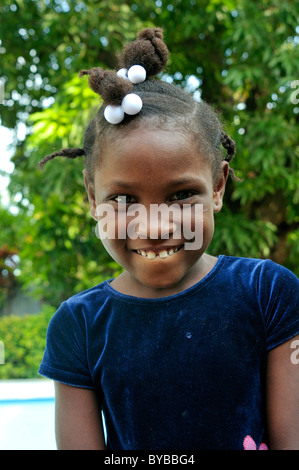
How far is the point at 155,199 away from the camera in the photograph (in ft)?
3.78

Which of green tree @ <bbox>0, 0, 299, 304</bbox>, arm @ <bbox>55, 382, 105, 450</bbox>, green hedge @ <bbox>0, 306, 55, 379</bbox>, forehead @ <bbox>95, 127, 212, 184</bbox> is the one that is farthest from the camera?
green hedge @ <bbox>0, 306, 55, 379</bbox>

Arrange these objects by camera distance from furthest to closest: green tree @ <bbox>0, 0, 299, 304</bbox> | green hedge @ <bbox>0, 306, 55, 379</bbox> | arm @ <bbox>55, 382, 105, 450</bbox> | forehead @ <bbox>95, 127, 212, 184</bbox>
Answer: green hedge @ <bbox>0, 306, 55, 379</bbox> → green tree @ <bbox>0, 0, 299, 304</bbox> → arm @ <bbox>55, 382, 105, 450</bbox> → forehead @ <bbox>95, 127, 212, 184</bbox>

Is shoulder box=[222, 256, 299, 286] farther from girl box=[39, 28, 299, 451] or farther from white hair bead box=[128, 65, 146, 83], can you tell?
white hair bead box=[128, 65, 146, 83]

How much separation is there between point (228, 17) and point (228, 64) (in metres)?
0.67

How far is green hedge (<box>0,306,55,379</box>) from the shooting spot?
654 centimetres

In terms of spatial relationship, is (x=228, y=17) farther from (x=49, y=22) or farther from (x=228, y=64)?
(x=49, y=22)

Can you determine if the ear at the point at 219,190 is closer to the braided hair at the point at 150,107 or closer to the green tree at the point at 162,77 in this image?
the braided hair at the point at 150,107

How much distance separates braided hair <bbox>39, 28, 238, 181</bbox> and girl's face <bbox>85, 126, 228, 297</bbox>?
40mm

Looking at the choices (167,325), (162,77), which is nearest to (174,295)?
(167,325)

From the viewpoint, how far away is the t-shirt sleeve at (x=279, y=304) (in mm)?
1199

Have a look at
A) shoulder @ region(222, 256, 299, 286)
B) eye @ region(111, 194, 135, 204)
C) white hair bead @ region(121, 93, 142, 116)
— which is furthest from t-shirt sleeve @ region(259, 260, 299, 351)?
white hair bead @ region(121, 93, 142, 116)

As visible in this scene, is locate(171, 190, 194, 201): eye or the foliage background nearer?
locate(171, 190, 194, 201): eye

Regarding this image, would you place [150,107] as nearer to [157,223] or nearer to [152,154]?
[152,154]
